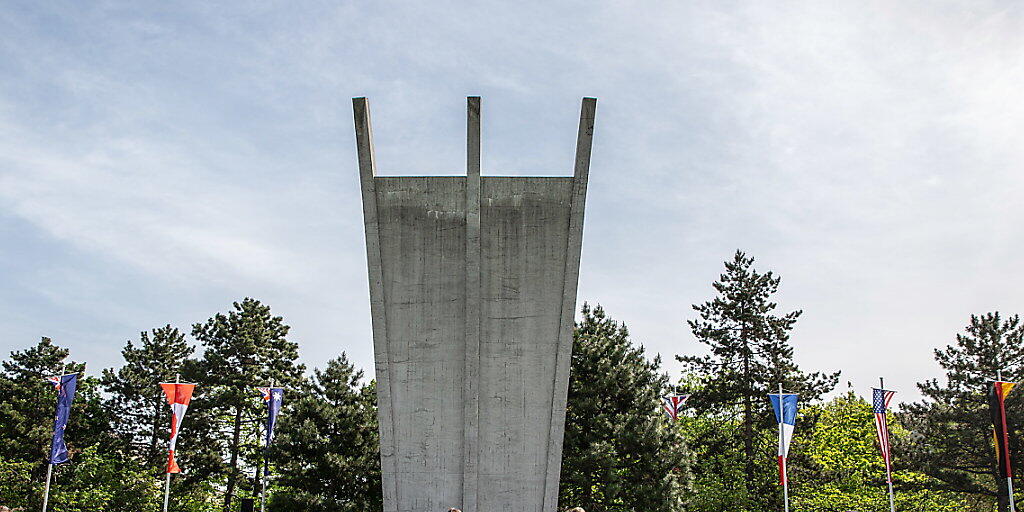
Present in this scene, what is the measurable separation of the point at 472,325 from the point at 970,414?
18.9m

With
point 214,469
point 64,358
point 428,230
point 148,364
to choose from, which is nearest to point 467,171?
point 428,230

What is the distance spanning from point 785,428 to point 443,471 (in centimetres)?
1064

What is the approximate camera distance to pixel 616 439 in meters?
21.4

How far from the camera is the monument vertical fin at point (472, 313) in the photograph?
39.9 ft

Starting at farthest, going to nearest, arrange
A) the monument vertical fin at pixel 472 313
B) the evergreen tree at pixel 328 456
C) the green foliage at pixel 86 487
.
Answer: the green foliage at pixel 86 487 < the evergreen tree at pixel 328 456 < the monument vertical fin at pixel 472 313

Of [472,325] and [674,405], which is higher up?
[472,325]

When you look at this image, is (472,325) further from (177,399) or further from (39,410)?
(39,410)

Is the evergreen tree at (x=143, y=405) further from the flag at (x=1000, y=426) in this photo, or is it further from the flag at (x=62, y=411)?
the flag at (x=1000, y=426)

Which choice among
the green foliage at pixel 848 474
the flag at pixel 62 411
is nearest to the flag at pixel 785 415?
the green foliage at pixel 848 474

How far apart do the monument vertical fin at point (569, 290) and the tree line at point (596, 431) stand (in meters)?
8.84

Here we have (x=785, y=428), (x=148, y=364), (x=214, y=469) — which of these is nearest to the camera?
(x=785, y=428)

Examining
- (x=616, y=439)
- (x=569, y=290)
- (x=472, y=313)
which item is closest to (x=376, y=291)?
(x=472, y=313)

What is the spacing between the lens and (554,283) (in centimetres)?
1240

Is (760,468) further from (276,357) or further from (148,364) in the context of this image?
(148,364)
